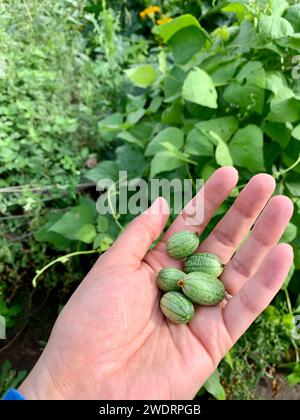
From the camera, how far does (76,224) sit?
7.73 ft

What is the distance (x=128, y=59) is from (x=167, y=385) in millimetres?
2435

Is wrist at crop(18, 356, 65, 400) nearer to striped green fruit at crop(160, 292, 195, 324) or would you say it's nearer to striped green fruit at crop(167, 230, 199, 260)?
striped green fruit at crop(160, 292, 195, 324)

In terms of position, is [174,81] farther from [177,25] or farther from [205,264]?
[205,264]

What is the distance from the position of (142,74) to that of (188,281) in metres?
1.37

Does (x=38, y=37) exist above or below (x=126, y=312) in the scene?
above

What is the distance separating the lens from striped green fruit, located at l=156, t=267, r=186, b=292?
6.05 feet

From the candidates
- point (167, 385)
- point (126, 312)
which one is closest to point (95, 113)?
point (126, 312)

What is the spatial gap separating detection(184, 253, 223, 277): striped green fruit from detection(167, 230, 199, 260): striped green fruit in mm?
37

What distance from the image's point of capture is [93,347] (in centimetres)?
161

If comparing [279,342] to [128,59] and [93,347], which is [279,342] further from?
[128,59]

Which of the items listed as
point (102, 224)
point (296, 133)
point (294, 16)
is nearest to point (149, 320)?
point (102, 224)

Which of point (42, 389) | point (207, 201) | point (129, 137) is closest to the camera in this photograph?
point (42, 389)

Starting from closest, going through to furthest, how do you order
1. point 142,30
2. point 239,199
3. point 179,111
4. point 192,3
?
point 239,199 < point 179,111 < point 192,3 < point 142,30

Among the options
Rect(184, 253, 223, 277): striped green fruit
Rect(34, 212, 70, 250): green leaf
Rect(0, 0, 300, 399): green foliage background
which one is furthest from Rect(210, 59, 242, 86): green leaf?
Rect(34, 212, 70, 250): green leaf
